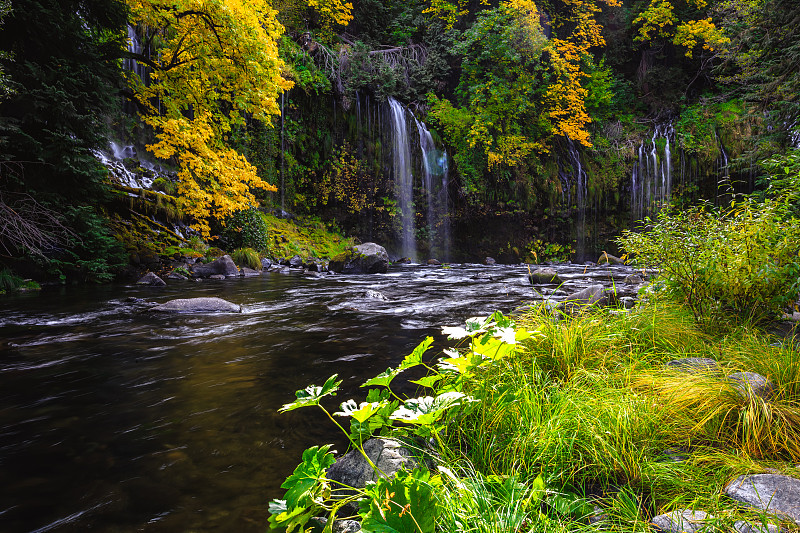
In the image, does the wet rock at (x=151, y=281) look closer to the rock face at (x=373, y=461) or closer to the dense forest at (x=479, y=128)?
the dense forest at (x=479, y=128)

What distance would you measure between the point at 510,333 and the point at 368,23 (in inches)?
928

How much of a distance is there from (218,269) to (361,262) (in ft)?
15.7

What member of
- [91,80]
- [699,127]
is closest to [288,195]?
[91,80]

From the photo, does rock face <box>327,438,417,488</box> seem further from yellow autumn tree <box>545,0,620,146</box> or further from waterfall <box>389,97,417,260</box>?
yellow autumn tree <box>545,0,620,146</box>

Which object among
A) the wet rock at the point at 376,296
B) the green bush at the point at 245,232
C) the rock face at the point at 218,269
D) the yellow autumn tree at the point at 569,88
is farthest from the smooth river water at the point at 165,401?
the yellow autumn tree at the point at 569,88

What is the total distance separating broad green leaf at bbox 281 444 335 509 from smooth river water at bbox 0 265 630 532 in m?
0.56

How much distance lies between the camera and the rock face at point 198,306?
5.96 meters

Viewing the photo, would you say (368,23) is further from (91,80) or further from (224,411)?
(224,411)

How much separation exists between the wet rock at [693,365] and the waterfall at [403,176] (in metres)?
16.9

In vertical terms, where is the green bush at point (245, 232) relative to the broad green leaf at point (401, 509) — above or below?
above

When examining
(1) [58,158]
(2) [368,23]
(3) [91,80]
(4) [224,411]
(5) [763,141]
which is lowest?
(4) [224,411]

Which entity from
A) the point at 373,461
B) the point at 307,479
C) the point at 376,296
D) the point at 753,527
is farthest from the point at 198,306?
the point at 753,527

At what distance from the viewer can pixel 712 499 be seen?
134 cm

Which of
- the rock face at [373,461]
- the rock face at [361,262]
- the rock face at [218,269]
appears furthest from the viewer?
the rock face at [361,262]
